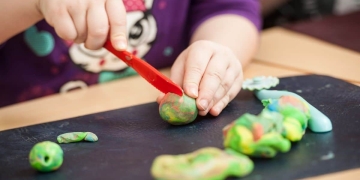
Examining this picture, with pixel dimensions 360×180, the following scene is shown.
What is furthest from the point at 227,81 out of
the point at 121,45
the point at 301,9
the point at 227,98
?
the point at 301,9

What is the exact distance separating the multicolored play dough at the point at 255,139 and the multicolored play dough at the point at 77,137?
0.18 meters

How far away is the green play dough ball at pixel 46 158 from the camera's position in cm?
54

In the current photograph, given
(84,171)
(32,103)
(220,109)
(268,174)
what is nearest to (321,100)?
(220,109)

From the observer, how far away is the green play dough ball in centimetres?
54

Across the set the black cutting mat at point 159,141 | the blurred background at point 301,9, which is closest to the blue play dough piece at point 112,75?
the black cutting mat at point 159,141

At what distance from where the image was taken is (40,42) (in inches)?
37.7

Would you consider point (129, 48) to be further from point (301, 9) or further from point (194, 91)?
point (301, 9)

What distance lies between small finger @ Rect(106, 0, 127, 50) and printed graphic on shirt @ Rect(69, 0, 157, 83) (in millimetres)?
264

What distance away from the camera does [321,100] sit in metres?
0.71

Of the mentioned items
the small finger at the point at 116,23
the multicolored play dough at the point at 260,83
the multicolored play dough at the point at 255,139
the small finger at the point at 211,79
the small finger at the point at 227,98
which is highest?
the small finger at the point at 116,23

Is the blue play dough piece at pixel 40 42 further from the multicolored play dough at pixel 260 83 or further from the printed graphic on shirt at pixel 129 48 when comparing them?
the multicolored play dough at pixel 260 83

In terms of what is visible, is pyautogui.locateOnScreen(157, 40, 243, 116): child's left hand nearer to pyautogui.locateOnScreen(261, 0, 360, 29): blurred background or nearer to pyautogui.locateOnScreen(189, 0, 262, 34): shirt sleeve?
pyautogui.locateOnScreen(189, 0, 262, 34): shirt sleeve

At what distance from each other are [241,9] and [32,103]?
0.43 meters

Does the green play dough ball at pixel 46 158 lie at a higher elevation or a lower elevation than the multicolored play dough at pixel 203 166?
lower
